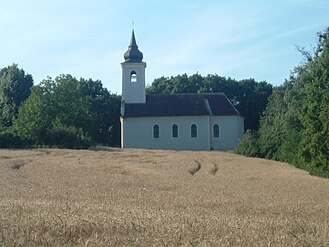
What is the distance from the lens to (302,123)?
47781mm

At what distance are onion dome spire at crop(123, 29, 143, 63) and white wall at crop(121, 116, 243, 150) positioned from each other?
28.1 feet

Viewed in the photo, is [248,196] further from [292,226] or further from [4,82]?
[4,82]

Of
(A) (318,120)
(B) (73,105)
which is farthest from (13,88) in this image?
(A) (318,120)

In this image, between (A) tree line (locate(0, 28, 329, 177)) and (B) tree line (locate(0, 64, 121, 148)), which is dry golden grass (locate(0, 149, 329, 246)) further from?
(B) tree line (locate(0, 64, 121, 148))

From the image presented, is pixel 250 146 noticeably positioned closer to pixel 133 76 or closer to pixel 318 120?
pixel 318 120

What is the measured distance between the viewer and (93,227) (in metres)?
8.84

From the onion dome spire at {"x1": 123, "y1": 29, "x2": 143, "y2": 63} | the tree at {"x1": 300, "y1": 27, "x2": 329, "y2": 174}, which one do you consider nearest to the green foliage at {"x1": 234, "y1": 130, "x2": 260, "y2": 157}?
the tree at {"x1": 300, "y1": 27, "x2": 329, "y2": 174}

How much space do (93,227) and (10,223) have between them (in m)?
1.30

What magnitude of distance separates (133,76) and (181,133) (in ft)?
34.8

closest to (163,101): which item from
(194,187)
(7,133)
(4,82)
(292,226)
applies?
(7,133)

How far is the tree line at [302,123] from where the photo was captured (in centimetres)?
3975

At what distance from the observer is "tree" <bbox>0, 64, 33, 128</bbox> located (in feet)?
316

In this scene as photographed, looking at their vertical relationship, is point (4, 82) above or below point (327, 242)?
above

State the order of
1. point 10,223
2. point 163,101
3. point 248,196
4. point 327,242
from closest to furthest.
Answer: point 327,242 < point 10,223 < point 248,196 < point 163,101
